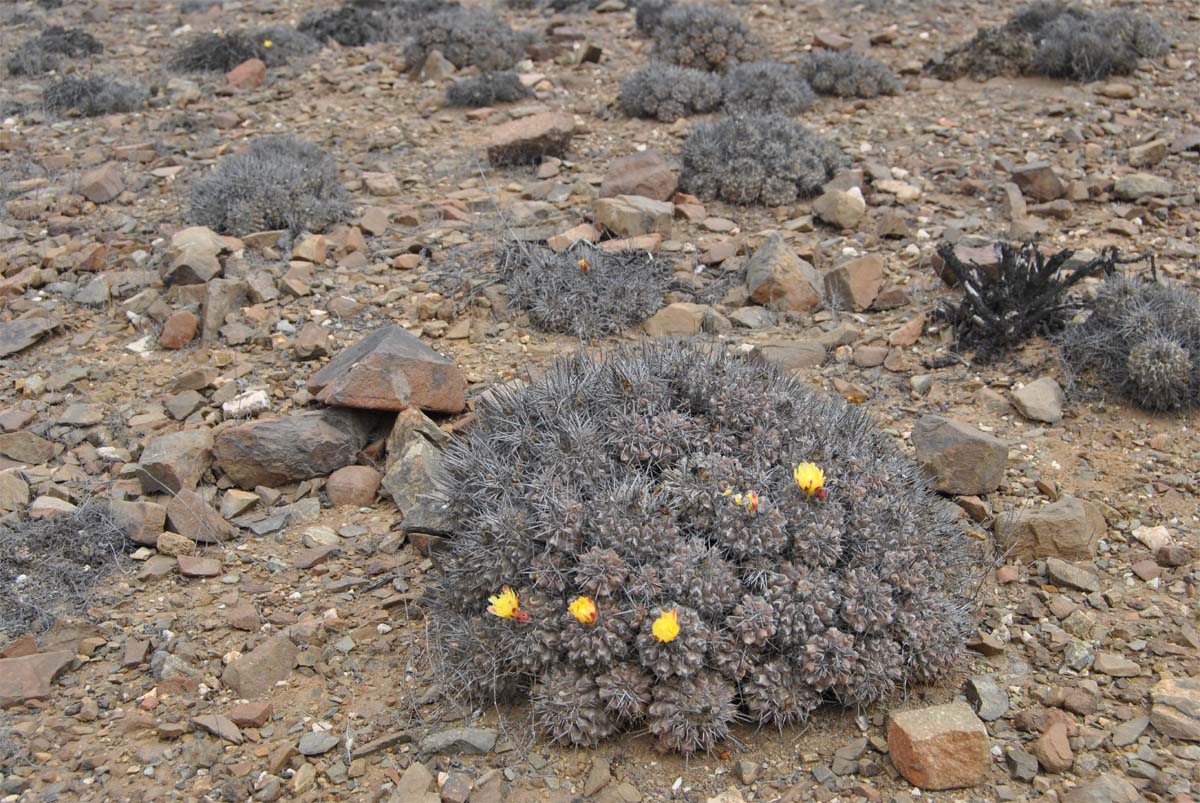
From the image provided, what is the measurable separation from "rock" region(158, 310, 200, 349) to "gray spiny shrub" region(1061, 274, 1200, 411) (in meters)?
4.33

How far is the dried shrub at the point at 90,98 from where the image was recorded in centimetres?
853

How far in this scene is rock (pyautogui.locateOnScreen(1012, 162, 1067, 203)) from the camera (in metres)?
6.55

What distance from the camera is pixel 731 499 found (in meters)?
3.14

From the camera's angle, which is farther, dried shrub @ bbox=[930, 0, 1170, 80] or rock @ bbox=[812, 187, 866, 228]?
dried shrub @ bbox=[930, 0, 1170, 80]

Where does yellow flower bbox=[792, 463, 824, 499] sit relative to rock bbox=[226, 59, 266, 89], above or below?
above

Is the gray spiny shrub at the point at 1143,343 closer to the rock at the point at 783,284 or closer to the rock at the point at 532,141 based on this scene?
the rock at the point at 783,284

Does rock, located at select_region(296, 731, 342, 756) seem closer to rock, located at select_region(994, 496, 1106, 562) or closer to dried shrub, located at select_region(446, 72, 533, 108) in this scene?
rock, located at select_region(994, 496, 1106, 562)

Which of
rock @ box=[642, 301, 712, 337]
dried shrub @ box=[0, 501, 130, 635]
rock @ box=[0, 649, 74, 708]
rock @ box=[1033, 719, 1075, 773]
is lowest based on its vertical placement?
dried shrub @ box=[0, 501, 130, 635]

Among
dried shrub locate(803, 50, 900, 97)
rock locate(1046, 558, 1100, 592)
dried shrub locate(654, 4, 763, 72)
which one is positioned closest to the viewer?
rock locate(1046, 558, 1100, 592)

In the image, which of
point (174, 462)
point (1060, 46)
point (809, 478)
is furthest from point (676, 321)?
point (1060, 46)

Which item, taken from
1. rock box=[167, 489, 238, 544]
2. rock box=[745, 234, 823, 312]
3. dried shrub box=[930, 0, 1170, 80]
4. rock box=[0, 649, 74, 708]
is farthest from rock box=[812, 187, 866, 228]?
rock box=[0, 649, 74, 708]

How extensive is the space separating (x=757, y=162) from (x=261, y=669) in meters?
4.60

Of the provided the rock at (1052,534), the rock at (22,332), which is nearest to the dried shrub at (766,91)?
the rock at (1052,534)

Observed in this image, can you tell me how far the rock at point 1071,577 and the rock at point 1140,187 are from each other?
11.9 feet
